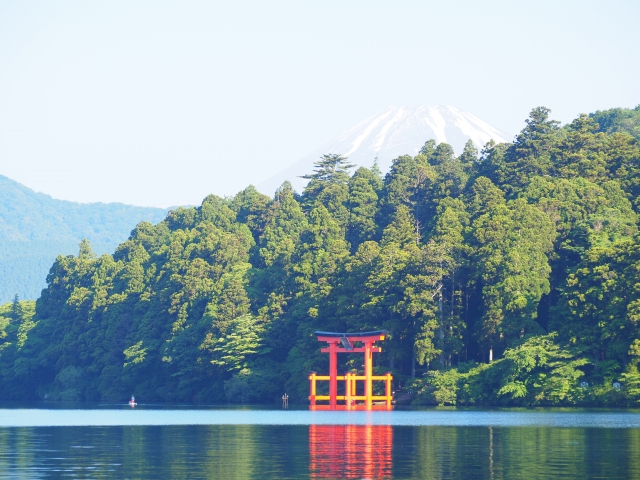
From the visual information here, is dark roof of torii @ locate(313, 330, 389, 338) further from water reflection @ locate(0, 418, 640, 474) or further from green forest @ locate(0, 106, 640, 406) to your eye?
water reflection @ locate(0, 418, 640, 474)

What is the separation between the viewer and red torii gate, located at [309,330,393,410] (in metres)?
71.1

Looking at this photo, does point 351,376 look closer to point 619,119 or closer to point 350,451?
point 350,451

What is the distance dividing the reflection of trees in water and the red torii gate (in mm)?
24843

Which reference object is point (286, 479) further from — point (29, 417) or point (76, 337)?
point (76, 337)

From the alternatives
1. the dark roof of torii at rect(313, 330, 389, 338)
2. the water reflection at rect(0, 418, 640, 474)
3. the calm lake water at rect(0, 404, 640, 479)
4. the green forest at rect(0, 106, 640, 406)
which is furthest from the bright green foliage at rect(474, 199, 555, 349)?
the water reflection at rect(0, 418, 640, 474)

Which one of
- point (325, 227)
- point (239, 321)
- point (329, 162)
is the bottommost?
point (239, 321)

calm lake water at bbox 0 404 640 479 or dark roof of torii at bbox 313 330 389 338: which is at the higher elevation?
dark roof of torii at bbox 313 330 389 338

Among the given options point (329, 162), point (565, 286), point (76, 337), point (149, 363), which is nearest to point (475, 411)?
point (565, 286)

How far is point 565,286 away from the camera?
225 feet

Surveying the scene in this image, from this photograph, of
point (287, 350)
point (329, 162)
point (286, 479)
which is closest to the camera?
point (286, 479)

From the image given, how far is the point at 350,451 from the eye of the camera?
107ft

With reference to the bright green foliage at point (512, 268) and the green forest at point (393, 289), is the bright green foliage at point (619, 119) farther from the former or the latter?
the bright green foliage at point (512, 268)

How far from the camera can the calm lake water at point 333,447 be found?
27.0 meters

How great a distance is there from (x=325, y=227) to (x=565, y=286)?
30880mm
